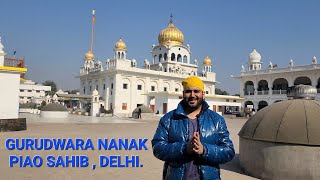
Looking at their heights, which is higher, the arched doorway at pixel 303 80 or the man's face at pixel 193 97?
the arched doorway at pixel 303 80

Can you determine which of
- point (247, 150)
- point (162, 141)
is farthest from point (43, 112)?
point (162, 141)

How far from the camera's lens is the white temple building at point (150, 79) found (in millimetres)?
41963

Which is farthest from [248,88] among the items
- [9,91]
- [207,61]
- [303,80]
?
[9,91]

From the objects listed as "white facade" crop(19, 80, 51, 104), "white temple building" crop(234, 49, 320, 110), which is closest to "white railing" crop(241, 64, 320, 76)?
"white temple building" crop(234, 49, 320, 110)

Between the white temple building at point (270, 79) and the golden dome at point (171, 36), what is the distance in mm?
13141

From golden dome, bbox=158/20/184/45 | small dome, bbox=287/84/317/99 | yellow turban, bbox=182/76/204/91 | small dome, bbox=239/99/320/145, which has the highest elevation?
golden dome, bbox=158/20/184/45

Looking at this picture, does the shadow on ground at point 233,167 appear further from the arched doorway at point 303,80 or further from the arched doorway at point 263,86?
the arched doorway at point 263,86

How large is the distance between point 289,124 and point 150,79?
136 feet

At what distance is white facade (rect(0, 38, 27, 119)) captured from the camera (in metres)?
15.9

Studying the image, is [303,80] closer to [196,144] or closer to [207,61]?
[207,61]

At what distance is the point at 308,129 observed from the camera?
679 centimetres

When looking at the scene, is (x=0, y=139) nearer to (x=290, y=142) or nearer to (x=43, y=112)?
(x=290, y=142)

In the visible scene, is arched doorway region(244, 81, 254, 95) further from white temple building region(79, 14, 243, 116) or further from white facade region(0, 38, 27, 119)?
white facade region(0, 38, 27, 119)

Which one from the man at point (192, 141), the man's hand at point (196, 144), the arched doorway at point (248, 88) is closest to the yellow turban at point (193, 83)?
the man at point (192, 141)
